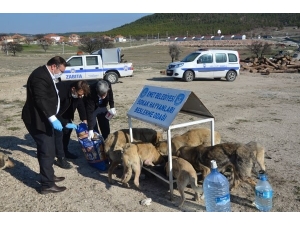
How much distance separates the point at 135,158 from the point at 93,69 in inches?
530

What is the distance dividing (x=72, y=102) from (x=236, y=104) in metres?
7.19

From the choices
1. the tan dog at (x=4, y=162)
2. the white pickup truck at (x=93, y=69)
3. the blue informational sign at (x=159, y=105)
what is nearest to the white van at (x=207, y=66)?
the white pickup truck at (x=93, y=69)

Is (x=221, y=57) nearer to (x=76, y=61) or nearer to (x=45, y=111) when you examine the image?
(x=76, y=61)

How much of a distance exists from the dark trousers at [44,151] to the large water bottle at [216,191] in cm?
226

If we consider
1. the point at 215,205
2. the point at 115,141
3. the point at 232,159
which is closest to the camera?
the point at 215,205

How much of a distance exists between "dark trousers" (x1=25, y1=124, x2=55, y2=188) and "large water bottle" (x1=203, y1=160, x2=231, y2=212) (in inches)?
89.1

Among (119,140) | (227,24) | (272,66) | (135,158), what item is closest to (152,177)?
(135,158)

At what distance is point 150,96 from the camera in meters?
5.04

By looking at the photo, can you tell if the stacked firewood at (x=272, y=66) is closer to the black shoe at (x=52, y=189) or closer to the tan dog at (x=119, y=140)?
the tan dog at (x=119, y=140)

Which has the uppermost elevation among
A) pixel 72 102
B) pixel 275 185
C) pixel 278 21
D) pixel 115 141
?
pixel 278 21

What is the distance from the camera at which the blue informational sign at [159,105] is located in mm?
4297

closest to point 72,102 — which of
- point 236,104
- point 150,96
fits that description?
point 150,96

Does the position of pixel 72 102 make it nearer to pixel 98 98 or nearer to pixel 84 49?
pixel 98 98

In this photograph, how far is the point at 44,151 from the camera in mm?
4625
